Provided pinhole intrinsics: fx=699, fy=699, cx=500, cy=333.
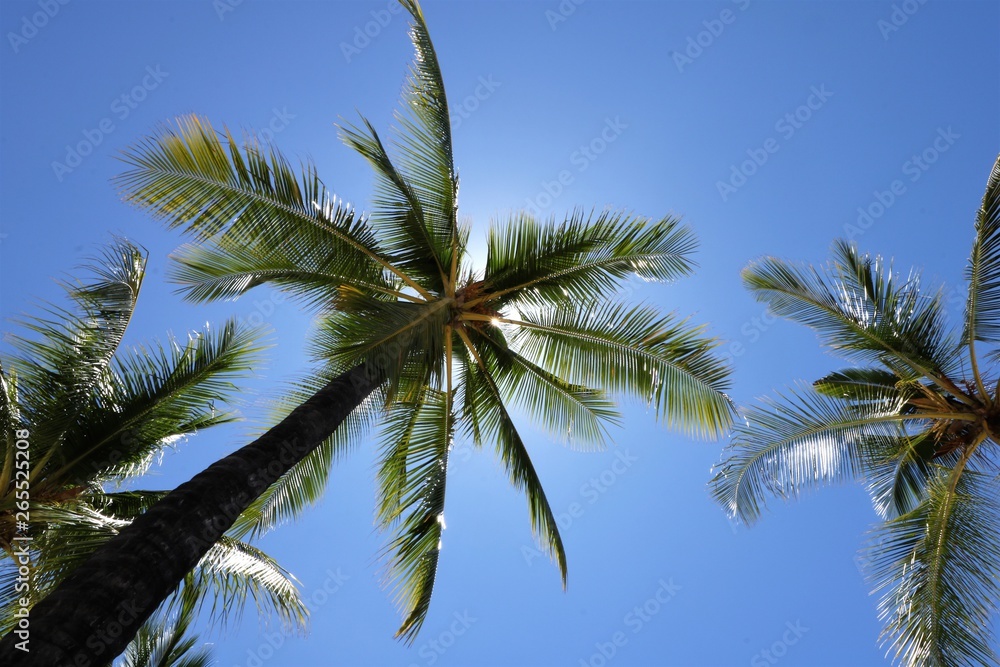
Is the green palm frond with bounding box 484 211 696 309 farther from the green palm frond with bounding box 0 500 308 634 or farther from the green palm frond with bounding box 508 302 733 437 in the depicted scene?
the green palm frond with bounding box 0 500 308 634

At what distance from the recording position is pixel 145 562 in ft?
14.6

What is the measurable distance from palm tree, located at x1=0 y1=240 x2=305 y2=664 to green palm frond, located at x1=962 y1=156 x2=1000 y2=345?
9.21 meters

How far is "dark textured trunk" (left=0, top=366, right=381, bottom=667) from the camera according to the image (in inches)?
149

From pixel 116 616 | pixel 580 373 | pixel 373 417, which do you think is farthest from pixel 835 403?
pixel 116 616

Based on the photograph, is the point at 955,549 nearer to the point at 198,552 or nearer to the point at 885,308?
the point at 885,308

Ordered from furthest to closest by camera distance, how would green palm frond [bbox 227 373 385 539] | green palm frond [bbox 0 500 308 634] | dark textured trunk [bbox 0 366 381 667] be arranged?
green palm frond [bbox 227 373 385 539] → green palm frond [bbox 0 500 308 634] → dark textured trunk [bbox 0 366 381 667]

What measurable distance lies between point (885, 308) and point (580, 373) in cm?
422

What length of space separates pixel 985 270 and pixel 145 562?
9684mm

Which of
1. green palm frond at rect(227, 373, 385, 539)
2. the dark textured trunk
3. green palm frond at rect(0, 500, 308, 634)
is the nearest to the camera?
the dark textured trunk

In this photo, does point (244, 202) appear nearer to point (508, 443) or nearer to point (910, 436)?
point (508, 443)

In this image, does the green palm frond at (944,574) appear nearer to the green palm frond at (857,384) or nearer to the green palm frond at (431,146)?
the green palm frond at (857,384)

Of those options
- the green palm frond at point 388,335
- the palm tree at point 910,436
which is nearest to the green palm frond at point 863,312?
the palm tree at point 910,436

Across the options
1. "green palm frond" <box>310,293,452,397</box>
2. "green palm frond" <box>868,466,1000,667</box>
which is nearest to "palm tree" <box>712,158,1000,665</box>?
"green palm frond" <box>868,466,1000,667</box>

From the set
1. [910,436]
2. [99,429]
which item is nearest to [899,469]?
[910,436]
